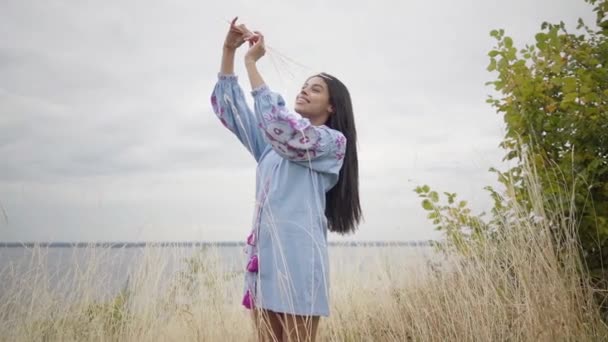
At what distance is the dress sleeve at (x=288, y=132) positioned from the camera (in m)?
1.36

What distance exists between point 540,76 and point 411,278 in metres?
1.61

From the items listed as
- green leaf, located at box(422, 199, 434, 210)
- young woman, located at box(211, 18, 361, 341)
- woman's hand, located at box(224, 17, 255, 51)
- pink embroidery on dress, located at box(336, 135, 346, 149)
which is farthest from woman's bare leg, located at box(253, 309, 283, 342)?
green leaf, located at box(422, 199, 434, 210)

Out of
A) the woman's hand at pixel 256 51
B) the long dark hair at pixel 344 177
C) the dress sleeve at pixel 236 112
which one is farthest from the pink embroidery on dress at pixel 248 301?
the woman's hand at pixel 256 51

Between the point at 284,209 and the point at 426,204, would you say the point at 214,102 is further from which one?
the point at 426,204

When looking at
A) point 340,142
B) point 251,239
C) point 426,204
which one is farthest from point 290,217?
point 426,204

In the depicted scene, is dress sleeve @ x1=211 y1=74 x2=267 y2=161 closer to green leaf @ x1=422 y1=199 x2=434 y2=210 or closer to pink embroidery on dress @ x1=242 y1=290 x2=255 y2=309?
pink embroidery on dress @ x1=242 y1=290 x2=255 y2=309

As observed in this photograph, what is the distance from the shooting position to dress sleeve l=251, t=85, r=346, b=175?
1359 mm

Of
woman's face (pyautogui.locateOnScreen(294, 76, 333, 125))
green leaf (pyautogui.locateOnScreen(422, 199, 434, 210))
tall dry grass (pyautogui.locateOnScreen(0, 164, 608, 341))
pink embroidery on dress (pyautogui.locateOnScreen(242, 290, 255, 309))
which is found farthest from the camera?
green leaf (pyautogui.locateOnScreen(422, 199, 434, 210))

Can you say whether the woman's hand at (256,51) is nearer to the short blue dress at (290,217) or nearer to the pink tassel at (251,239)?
the short blue dress at (290,217)

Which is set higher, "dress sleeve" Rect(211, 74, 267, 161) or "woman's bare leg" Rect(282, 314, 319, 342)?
"dress sleeve" Rect(211, 74, 267, 161)

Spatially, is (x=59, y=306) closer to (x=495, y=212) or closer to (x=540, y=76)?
(x=495, y=212)

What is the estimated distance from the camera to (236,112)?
1610 mm

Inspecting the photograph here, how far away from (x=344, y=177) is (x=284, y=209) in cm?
37

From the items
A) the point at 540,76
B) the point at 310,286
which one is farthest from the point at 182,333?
the point at 540,76
